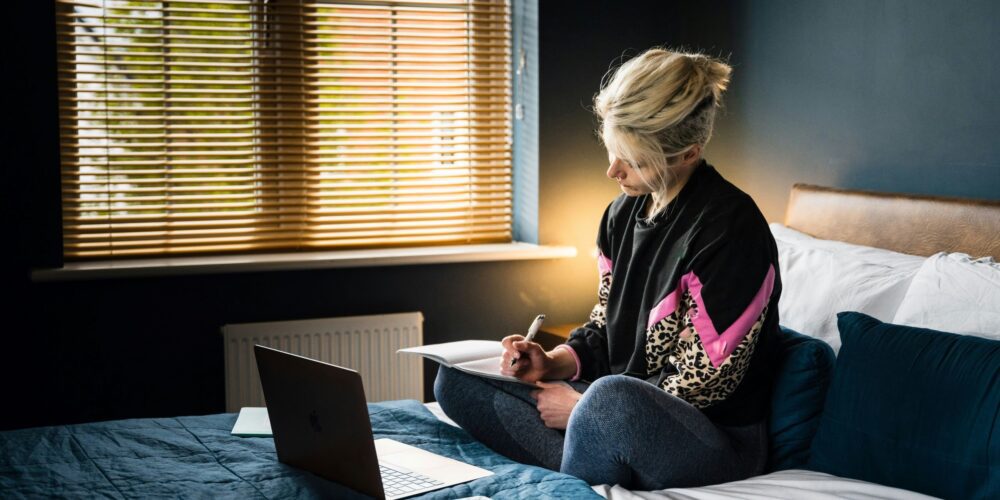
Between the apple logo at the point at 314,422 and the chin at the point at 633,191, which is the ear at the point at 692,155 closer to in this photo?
the chin at the point at 633,191

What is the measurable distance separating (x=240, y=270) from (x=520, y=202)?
103cm

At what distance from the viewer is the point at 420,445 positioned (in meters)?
1.94

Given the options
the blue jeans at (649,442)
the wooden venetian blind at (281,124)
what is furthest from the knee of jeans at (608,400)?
the wooden venetian blind at (281,124)

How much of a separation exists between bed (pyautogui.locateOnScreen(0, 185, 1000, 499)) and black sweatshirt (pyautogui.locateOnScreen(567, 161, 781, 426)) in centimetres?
18

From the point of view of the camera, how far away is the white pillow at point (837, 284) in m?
2.13

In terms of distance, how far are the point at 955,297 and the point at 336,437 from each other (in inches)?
47.1

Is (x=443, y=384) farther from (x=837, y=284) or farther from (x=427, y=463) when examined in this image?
(x=837, y=284)

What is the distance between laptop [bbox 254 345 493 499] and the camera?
156cm

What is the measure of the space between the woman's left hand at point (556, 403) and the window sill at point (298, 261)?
49.6 inches

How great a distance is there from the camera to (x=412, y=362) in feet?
10.7

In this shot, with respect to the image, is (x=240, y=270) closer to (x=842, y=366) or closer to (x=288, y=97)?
(x=288, y=97)

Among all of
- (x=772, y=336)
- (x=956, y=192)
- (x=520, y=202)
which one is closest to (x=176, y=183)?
(x=520, y=202)

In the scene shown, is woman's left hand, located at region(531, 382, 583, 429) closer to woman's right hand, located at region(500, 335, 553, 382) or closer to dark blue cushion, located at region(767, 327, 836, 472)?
woman's right hand, located at region(500, 335, 553, 382)

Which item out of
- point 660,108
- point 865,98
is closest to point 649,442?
point 660,108
